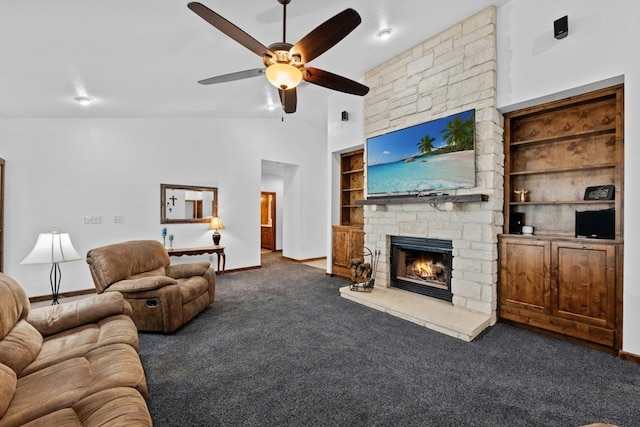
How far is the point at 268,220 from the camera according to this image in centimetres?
935

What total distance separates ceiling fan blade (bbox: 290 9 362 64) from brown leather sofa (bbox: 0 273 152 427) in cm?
236

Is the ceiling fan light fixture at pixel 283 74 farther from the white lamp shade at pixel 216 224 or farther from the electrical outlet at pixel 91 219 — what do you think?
the electrical outlet at pixel 91 219

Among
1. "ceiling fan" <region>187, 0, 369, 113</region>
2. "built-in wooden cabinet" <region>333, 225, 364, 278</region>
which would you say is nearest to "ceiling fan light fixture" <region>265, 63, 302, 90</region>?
"ceiling fan" <region>187, 0, 369, 113</region>

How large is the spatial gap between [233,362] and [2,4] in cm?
301

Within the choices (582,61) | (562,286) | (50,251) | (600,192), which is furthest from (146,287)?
(582,61)

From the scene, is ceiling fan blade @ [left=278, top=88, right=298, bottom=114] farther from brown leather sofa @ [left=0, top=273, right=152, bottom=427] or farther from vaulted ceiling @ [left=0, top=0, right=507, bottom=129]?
brown leather sofa @ [left=0, top=273, right=152, bottom=427]

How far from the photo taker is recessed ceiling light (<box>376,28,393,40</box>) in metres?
3.39

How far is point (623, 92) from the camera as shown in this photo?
252 cm

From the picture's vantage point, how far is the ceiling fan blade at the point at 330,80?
8.13ft

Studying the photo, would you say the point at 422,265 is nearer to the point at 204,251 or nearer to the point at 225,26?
the point at 225,26

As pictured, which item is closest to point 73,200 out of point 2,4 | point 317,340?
point 2,4

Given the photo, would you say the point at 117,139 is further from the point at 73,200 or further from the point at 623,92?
the point at 623,92

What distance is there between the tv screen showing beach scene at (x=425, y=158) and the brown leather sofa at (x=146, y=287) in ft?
9.30

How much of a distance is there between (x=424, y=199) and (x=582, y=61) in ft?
6.28
